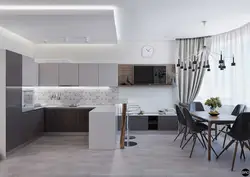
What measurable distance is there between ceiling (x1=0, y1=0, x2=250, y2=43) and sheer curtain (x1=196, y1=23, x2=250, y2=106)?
37 cm

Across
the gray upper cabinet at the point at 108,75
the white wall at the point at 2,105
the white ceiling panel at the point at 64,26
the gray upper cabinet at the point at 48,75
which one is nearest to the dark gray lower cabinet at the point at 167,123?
the gray upper cabinet at the point at 108,75

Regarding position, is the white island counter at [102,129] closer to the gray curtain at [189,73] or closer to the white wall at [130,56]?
the white wall at [130,56]

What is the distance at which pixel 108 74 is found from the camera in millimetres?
6934

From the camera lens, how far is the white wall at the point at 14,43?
5.61m

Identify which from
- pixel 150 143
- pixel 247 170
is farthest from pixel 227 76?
pixel 247 170

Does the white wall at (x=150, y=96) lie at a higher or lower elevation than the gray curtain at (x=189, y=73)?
lower

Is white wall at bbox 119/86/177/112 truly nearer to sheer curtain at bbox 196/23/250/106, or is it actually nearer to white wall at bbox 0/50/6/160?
sheer curtain at bbox 196/23/250/106

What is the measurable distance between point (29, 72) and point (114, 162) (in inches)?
122

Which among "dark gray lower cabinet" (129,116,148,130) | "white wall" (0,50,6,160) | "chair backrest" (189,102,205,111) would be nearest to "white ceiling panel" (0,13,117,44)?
"white wall" (0,50,6,160)

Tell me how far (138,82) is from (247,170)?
3.93 metres

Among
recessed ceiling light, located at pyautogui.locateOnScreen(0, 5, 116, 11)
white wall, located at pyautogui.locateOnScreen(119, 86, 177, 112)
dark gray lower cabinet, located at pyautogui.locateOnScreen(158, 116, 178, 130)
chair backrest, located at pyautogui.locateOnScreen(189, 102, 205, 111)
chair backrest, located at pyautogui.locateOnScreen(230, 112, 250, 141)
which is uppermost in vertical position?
recessed ceiling light, located at pyautogui.locateOnScreen(0, 5, 116, 11)

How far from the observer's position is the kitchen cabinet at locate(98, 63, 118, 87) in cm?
693

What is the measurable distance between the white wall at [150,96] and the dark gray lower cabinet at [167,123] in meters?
0.58

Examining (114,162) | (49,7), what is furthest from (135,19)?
(114,162)
